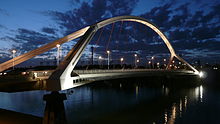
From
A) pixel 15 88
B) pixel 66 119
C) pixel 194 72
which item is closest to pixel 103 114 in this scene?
pixel 66 119

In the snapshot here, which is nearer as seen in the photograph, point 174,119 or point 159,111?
point 174,119

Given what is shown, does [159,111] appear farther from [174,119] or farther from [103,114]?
[103,114]

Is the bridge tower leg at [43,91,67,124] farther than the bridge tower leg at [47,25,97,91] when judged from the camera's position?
Yes

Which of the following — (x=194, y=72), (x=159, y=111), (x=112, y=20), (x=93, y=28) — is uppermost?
(x=112, y=20)

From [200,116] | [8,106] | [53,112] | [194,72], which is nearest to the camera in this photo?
[53,112]

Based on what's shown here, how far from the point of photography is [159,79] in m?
66.1

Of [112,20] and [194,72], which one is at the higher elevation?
[112,20]

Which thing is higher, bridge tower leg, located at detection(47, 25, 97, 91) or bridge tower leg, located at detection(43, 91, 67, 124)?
bridge tower leg, located at detection(47, 25, 97, 91)

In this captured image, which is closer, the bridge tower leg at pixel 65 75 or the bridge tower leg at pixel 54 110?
the bridge tower leg at pixel 65 75

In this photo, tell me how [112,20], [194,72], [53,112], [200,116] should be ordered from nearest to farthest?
[53,112] < [200,116] < [112,20] < [194,72]

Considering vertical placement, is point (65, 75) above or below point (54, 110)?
above

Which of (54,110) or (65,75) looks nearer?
(65,75)

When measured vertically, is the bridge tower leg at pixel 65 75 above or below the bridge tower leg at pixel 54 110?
above

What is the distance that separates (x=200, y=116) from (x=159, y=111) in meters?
4.83
